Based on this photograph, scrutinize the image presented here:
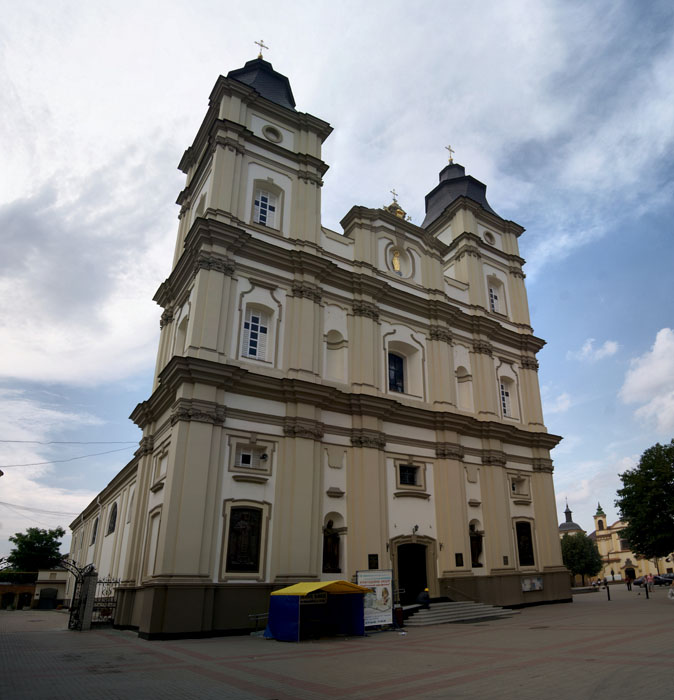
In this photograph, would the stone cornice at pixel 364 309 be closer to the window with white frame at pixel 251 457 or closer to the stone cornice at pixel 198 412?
the window with white frame at pixel 251 457

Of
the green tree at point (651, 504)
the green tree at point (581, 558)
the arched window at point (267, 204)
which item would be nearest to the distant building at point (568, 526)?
the green tree at point (581, 558)

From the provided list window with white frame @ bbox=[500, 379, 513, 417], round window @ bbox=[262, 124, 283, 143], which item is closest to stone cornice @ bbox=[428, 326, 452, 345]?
window with white frame @ bbox=[500, 379, 513, 417]

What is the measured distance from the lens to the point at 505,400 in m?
29.9

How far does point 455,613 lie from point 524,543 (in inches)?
304

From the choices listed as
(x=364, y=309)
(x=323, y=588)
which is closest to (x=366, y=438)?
(x=364, y=309)

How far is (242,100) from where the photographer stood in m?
25.3

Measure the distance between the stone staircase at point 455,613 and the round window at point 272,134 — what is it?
20.6 m

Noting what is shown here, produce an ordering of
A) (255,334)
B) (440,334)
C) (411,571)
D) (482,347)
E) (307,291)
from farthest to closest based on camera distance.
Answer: (482,347) → (440,334) → (307,291) → (411,571) → (255,334)

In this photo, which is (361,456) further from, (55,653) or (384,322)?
(55,653)

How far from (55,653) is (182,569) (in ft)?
13.3

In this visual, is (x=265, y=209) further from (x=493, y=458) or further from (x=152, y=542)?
(x=493, y=458)

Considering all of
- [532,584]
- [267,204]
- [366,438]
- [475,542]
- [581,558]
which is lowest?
[532,584]

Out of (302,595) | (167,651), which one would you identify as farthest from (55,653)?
(302,595)

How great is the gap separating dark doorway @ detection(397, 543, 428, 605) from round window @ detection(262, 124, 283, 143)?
18601 mm
